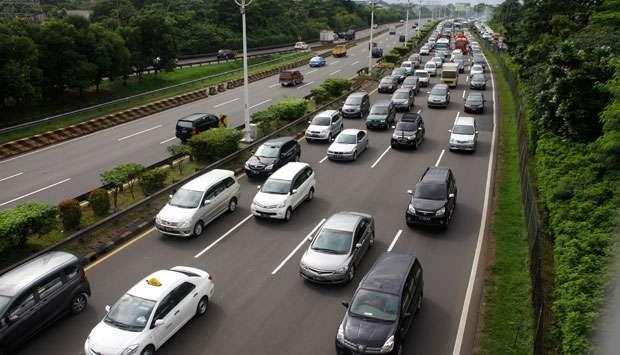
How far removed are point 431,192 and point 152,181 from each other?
39.0 feet

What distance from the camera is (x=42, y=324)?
13.1 meters

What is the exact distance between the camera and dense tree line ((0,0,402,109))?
3634 centimetres

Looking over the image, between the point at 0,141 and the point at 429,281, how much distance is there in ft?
96.2

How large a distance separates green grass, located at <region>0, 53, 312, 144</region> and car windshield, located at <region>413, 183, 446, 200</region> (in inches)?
1068

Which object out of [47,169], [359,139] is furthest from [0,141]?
[359,139]

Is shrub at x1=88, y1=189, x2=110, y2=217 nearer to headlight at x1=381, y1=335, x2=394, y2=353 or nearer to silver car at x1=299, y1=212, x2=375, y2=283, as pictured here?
silver car at x1=299, y1=212, x2=375, y2=283

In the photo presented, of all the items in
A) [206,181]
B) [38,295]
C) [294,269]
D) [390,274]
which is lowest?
[294,269]

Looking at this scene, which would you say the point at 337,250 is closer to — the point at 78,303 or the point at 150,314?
the point at 150,314

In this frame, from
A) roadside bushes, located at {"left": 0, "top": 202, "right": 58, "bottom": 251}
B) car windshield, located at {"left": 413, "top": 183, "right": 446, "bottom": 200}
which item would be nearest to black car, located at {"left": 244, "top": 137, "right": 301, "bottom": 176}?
car windshield, located at {"left": 413, "top": 183, "right": 446, "bottom": 200}

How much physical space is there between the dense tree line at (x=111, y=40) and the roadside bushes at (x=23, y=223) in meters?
21.9

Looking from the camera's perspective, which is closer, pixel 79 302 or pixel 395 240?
pixel 79 302

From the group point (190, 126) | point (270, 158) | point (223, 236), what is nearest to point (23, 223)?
point (223, 236)

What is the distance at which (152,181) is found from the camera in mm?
21750

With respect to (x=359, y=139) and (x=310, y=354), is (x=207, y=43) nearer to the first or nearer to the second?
(x=359, y=139)
